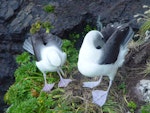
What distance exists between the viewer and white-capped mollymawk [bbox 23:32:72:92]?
14.4ft

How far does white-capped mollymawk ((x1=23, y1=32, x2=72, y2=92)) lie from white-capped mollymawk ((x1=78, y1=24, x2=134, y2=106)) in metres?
0.27

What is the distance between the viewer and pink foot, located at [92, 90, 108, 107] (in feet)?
14.3

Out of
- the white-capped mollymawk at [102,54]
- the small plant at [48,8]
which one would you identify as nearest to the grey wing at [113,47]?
the white-capped mollymawk at [102,54]

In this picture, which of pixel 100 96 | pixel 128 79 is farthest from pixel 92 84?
pixel 128 79

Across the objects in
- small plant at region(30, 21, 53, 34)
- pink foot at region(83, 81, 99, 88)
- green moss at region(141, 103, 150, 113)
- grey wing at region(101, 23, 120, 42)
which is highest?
small plant at region(30, 21, 53, 34)

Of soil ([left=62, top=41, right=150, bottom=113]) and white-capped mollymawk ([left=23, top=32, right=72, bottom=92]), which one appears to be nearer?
white-capped mollymawk ([left=23, top=32, right=72, bottom=92])

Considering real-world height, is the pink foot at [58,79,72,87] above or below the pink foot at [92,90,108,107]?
above

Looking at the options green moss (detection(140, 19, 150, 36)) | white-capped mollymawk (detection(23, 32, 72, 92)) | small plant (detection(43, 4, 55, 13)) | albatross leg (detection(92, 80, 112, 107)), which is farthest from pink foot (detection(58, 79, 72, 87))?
small plant (detection(43, 4, 55, 13))

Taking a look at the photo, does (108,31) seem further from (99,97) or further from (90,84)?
(99,97)

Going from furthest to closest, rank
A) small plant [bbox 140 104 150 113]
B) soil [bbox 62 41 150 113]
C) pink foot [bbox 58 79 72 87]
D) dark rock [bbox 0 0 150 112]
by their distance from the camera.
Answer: dark rock [bbox 0 0 150 112]
pink foot [bbox 58 79 72 87]
soil [bbox 62 41 150 113]
small plant [bbox 140 104 150 113]

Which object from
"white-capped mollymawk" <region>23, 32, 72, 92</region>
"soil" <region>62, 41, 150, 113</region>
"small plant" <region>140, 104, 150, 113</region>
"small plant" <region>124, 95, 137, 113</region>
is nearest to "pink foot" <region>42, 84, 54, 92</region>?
"white-capped mollymawk" <region>23, 32, 72, 92</region>

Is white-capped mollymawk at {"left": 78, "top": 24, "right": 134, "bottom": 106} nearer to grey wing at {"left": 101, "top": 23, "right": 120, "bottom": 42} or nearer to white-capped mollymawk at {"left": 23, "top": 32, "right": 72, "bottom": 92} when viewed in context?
grey wing at {"left": 101, "top": 23, "right": 120, "bottom": 42}

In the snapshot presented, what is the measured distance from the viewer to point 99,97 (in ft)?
14.3

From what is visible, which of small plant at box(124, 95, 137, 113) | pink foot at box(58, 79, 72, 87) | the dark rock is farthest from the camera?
the dark rock
